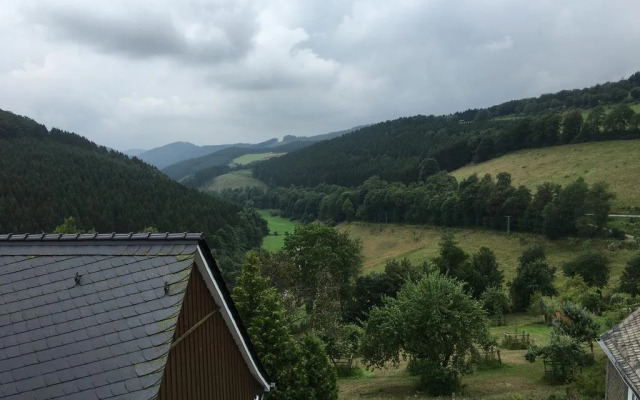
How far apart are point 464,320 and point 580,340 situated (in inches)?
302

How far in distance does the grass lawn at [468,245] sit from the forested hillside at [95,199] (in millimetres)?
28392

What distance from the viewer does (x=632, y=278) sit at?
48.0 metres

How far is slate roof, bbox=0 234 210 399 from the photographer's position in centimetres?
613

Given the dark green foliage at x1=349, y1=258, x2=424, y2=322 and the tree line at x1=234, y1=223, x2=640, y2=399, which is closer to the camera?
the tree line at x1=234, y1=223, x2=640, y2=399

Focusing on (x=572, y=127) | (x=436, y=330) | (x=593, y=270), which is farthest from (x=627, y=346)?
(x=572, y=127)

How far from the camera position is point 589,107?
15850cm

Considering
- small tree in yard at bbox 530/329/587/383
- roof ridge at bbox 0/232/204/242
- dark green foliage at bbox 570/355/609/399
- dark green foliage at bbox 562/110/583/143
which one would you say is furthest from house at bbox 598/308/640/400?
dark green foliage at bbox 562/110/583/143

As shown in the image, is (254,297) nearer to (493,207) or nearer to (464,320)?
(464,320)

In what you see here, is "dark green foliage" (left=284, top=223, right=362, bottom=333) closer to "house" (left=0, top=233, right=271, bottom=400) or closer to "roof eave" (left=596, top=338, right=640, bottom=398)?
"roof eave" (left=596, top=338, right=640, bottom=398)

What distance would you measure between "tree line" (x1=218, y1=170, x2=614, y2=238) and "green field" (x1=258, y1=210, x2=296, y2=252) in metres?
8.93

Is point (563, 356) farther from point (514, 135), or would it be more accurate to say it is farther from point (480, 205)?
point (514, 135)

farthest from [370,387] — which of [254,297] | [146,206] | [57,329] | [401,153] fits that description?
[401,153]

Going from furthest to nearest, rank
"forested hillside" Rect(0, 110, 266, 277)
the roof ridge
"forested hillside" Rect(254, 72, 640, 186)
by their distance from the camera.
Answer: "forested hillside" Rect(254, 72, 640, 186) → "forested hillside" Rect(0, 110, 266, 277) → the roof ridge

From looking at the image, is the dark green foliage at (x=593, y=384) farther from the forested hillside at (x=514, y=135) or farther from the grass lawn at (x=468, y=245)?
the forested hillside at (x=514, y=135)
